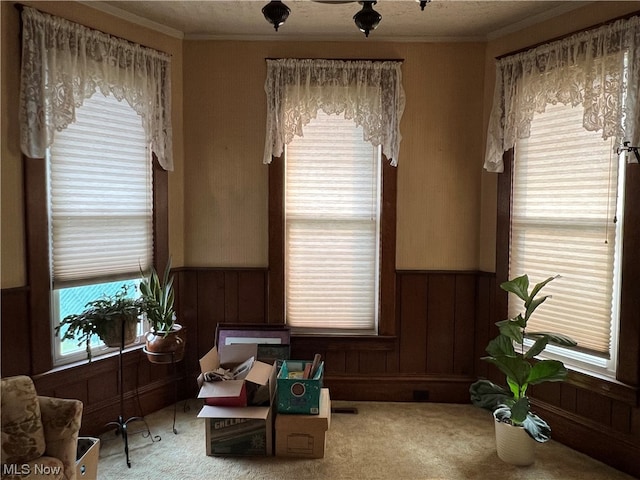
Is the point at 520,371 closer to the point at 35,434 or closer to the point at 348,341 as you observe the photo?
the point at 348,341

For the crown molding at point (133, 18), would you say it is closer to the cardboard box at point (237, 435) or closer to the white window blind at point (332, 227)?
the white window blind at point (332, 227)

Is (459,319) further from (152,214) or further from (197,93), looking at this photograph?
(197,93)

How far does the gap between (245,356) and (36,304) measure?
1232 millimetres

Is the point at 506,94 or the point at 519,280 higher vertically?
the point at 506,94

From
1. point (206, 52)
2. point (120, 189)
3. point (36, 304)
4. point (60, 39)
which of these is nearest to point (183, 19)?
point (206, 52)

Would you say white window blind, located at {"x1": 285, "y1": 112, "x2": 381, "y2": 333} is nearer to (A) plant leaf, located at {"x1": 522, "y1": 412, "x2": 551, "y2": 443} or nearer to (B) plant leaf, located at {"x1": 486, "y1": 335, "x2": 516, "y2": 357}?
(B) plant leaf, located at {"x1": 486, "y1": 335, "x2": 516, "y2": 357}

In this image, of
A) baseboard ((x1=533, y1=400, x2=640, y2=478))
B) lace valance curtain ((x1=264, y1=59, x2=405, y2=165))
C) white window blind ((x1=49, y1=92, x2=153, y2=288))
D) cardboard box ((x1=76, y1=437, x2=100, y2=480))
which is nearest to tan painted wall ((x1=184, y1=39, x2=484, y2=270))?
lace valance curtain ((x1=264, y1=59, x2=405, y2=165))

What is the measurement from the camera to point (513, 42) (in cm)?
290

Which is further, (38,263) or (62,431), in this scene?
(38,263)

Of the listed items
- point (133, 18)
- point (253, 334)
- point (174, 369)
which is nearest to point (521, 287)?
point (253, 334)

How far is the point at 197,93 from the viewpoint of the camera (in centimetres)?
312

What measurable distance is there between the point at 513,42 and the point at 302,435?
284cm

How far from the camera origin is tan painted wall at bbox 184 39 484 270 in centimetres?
309

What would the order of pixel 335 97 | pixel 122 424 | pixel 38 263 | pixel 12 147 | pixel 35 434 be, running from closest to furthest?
pixel 35 434 → pixel 12 147 → pixel 38 263 → pixel 122 424 → pixel 335 97
